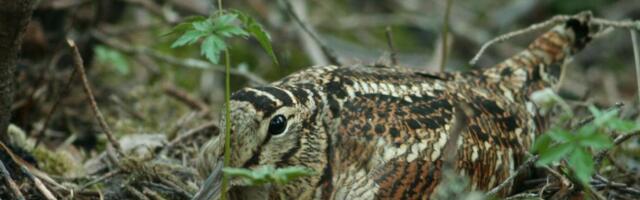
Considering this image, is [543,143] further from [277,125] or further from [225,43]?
[225,43]

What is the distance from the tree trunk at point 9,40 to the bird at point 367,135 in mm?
843

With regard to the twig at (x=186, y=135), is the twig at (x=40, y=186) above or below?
below

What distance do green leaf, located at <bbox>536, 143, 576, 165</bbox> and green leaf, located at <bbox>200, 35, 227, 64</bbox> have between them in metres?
1.06

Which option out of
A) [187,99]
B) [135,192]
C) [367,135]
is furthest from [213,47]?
[187,99]

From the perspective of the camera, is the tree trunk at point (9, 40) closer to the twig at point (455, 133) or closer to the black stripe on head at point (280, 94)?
the black stripe on head at point (280, 94)

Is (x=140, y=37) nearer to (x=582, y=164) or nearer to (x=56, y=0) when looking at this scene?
(x=56, y=0)

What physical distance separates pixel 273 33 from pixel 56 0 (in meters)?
1.87

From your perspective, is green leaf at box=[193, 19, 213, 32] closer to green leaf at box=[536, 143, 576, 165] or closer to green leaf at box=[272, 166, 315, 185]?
green leaf at box=[272, 166, 315, 185]

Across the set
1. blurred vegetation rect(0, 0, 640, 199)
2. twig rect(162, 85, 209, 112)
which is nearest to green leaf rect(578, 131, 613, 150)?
blurred vegetation rect(0, 0, 640, 199)

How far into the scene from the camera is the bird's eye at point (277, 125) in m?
3.12

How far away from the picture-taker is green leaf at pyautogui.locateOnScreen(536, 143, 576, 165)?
271cm

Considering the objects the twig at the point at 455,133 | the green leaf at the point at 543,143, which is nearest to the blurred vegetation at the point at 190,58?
the twig at the point at 455,133

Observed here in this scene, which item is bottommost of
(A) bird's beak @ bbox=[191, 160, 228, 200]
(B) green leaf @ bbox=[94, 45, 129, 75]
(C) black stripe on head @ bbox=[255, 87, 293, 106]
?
(A) bird's beak @ bbox=[191, 160, 228, 200]

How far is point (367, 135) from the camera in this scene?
136 inches
